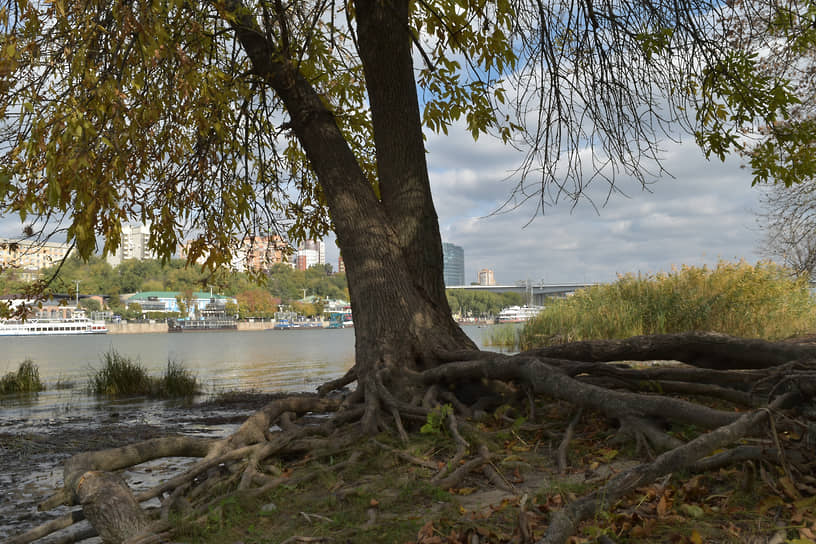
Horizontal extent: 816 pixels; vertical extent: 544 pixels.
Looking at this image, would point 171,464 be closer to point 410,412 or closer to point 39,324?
point 410,412

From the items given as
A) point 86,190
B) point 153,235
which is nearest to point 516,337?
point 153,235

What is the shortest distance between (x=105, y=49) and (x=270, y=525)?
3.48m

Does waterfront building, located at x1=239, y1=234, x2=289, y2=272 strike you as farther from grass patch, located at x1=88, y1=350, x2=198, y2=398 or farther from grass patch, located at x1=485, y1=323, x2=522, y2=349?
grass patch, located at x1=485, y1=323, x2=522, y2=349

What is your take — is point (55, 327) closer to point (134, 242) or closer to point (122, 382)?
point (134, 242)

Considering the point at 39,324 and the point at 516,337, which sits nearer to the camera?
the point at 516,337

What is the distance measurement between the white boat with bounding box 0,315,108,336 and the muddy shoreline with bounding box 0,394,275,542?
93275 millimetres

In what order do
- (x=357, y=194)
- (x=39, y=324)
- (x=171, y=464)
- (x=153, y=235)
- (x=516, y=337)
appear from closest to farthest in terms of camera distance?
1. (x=171, y=464)
2. (x=357, y=194)
3. (x=153, y=235)
4. (x=516, y=337)
5. (x=39, y=324)

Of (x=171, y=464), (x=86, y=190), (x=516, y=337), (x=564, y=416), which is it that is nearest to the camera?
(x=86, y=190)

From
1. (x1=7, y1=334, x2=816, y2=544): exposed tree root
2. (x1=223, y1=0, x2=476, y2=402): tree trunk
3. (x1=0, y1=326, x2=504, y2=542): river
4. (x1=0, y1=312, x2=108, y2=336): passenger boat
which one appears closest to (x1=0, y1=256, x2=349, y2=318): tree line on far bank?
(x1=0, y1=312, x2=108, y2=336): passenger boat

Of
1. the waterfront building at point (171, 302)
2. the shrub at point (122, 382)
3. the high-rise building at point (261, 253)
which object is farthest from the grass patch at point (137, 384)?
the waterfront building at point (171, 302)

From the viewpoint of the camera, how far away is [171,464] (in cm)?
568

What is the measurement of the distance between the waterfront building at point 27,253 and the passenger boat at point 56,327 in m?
96.7

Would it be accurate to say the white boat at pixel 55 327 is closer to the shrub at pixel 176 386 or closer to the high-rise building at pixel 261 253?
the shrub at pixel 176 386

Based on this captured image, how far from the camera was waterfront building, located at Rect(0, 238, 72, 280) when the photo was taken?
574 cm
